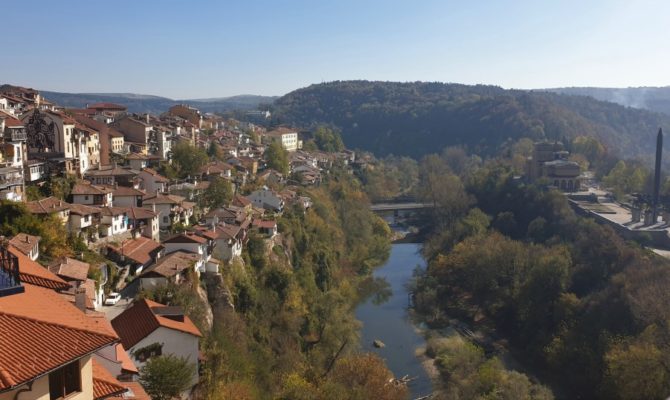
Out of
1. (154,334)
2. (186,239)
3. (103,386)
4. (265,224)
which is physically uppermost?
(103,386)

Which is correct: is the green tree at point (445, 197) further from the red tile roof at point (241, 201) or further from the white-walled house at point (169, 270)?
the white-walled house at point (169, 270)

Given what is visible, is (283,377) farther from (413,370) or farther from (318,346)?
(413,370)

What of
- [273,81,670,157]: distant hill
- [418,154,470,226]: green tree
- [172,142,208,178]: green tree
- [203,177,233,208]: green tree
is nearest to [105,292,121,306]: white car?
[203,177,233,208]: green tree

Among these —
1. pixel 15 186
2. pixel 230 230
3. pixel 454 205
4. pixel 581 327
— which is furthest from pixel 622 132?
pixel 15 186

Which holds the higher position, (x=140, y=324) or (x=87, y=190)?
(x=87, y=190)

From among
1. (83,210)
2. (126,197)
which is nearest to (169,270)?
(83,210)

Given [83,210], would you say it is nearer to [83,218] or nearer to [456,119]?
[83,218]

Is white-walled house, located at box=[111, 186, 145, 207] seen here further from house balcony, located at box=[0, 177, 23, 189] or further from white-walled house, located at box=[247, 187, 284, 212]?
white-walled house, located at box=[247, 187, 284, 212]
